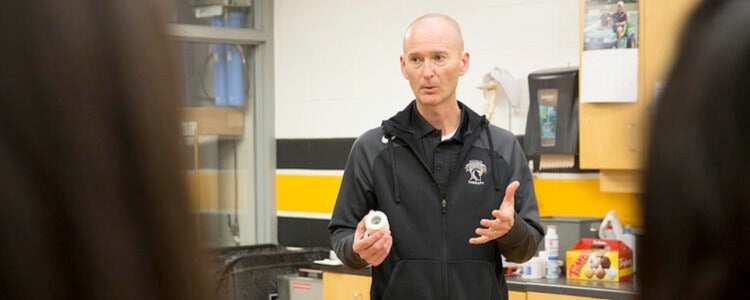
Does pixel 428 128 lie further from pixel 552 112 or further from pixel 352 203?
pixel 552 112

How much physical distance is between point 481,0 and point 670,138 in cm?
547

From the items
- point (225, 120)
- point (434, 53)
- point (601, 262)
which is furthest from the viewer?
point (225, 120)

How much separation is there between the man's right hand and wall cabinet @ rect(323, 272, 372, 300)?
2.33 meters

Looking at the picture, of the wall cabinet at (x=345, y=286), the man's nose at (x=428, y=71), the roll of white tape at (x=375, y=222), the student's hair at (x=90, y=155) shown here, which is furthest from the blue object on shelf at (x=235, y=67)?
the student's hair at (x=90, y=155)

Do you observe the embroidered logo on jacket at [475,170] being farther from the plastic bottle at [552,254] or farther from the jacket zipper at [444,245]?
the plastic bottle at [552,254]

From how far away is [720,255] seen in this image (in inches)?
22.8

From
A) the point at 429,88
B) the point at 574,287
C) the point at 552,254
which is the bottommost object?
the point at 574,287

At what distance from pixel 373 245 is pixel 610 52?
2.13 m

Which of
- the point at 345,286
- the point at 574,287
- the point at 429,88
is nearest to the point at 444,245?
the point at 429,88

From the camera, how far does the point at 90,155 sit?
573 millimetres

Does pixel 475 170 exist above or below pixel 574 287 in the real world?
above

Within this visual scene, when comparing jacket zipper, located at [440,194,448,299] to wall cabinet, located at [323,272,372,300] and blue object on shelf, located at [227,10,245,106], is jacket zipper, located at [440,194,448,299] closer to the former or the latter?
wall cabinet, located at [323,272,372,300]

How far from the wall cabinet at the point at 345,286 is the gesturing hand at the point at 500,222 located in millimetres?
2376

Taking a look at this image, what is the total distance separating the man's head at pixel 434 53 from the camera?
3.92 meters
